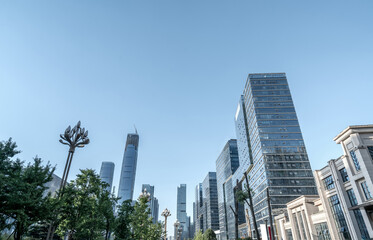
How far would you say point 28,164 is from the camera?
20.5 m

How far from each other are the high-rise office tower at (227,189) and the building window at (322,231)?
3575 inches

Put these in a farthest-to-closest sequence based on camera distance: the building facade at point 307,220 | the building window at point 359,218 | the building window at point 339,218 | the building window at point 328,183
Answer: the building facade at point 307,220 → the building window at point 328,183 → the building window at point 339,218 → the building window at point 359,218

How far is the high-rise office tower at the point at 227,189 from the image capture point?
133625 mm

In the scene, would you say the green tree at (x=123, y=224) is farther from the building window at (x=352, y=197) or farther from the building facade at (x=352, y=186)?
the building window at (x=352, y=197)

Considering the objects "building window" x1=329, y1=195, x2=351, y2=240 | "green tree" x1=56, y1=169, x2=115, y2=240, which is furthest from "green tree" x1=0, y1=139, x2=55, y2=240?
"building window" x1=329, y1=195, x2=351, y2=240

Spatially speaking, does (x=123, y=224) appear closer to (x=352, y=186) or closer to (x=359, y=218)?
(x=352, y=186)

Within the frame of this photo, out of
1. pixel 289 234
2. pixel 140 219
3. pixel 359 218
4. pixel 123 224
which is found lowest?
pixel 289 234

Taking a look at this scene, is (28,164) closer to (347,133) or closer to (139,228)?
(139,228)

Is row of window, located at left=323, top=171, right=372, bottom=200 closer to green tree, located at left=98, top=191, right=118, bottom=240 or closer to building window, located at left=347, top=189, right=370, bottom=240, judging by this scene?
building window, located at left=347, top=189, right=370, bottom=240

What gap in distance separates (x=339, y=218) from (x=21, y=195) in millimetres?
44944

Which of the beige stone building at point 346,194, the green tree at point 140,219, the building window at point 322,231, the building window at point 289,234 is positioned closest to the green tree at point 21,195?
the green tree at point 140,219

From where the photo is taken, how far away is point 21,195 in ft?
55.5

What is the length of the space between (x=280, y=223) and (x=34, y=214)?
6119cm

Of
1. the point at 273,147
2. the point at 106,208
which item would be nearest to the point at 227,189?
the point at 273,147
